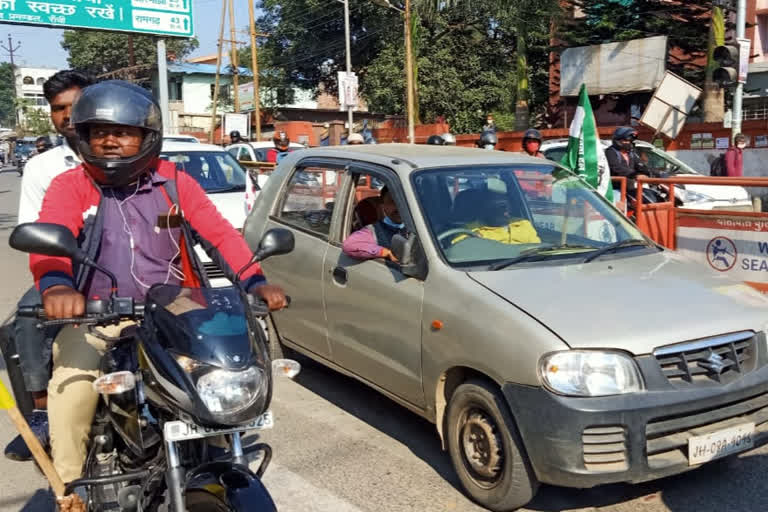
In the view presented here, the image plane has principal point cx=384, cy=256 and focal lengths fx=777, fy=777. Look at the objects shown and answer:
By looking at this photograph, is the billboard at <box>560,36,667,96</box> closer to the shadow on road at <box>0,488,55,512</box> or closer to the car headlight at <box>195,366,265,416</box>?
the shadow on road at <box>0,488,55,512</box>

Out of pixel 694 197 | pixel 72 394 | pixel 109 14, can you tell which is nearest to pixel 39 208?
pixel 72 394

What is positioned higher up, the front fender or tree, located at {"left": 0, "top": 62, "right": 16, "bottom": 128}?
tree, located at {"left": 0, "top": 62, "right": 16, "bottom": 128}

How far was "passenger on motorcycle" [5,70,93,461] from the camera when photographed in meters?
→ 3.03

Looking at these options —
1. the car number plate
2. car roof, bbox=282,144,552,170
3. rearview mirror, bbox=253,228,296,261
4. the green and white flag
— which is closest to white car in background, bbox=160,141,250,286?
the green and white flag

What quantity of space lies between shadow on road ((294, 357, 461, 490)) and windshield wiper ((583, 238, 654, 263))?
137 centimetres

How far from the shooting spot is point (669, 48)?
86.6ft

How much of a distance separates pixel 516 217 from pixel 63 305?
110 inches

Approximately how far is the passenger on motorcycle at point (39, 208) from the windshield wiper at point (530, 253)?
83.6 inches

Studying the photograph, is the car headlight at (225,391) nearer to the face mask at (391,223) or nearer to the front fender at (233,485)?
the front fender at (233,485)

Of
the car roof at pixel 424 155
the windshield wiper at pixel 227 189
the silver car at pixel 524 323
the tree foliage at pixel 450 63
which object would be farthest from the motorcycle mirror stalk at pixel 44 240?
the tree foliage at pixel 450 63

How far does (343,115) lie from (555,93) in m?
18.0

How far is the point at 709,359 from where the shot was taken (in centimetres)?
348

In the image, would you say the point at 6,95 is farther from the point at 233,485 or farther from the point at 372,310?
the point at 233,485

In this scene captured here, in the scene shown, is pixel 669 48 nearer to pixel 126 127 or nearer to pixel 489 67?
pixel 489 67
